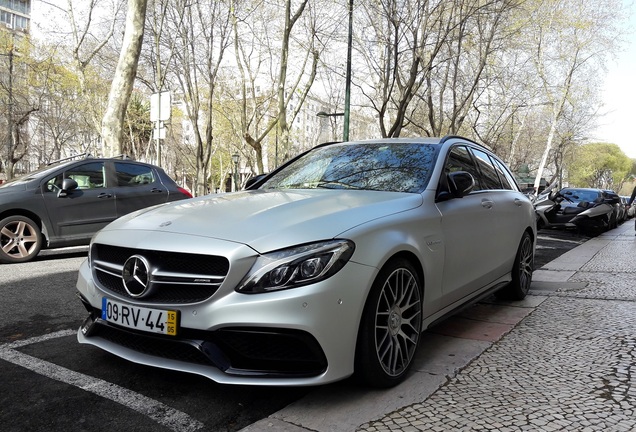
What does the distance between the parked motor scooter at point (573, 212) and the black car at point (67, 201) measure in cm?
1150

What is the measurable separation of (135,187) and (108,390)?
240 inches

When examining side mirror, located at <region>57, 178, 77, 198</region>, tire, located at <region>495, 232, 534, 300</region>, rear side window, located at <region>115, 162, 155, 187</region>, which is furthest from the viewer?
rear side window, located at <region>115, 162, 155, 187</region>

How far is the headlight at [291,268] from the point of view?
7.99ft

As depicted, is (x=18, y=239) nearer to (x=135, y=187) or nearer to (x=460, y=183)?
(x=135, y=187)

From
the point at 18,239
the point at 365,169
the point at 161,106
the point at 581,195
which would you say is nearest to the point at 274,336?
the point at 365,169

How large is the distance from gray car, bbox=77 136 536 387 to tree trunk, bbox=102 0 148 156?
953 centimetres

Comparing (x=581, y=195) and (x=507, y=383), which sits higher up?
(x=581, y=195)

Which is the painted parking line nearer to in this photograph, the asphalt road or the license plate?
the asphalt road

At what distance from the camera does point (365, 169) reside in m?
3.84

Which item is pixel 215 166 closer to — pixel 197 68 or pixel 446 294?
pixel 197 68

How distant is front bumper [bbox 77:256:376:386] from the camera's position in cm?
239

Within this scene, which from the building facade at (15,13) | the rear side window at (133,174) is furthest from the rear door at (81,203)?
the building facade at (15,13)

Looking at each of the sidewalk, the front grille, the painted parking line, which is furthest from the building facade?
the sidewalk

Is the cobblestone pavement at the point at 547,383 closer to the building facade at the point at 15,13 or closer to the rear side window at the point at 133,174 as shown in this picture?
the rear side window at the point at 133,174
